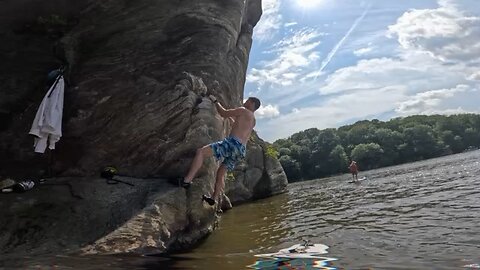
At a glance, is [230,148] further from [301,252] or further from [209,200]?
[301,252]

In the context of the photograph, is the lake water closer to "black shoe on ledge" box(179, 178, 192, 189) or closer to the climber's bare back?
"black shoe on ledge" box(179, 178, 192, 189)

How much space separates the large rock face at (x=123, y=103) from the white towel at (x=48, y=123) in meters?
0.66

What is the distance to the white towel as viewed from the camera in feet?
31.0

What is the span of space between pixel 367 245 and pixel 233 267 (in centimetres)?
264

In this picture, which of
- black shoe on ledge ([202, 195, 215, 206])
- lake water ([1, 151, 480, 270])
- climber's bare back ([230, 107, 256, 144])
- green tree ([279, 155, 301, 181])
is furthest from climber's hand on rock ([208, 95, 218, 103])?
green tree ([279, 155, 301, 181])

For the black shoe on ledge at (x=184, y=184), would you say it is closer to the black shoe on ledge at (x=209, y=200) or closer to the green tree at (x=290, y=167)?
the black shoe on ledge at (x=209, y=200)

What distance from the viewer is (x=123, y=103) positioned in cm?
1095

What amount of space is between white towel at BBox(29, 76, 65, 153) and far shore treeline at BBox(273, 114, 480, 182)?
202 ft

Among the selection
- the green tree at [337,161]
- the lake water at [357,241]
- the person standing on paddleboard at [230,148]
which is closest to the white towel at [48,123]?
the person standing on paddleboard at [230,148]

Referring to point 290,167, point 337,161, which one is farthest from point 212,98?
point 337,161

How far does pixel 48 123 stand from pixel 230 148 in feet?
14.3

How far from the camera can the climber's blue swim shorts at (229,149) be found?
9.29 m

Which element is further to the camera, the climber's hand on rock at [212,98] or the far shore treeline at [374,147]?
the far shore treeline at [374,147]

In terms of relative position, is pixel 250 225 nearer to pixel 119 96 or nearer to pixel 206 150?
pixel 206 150
